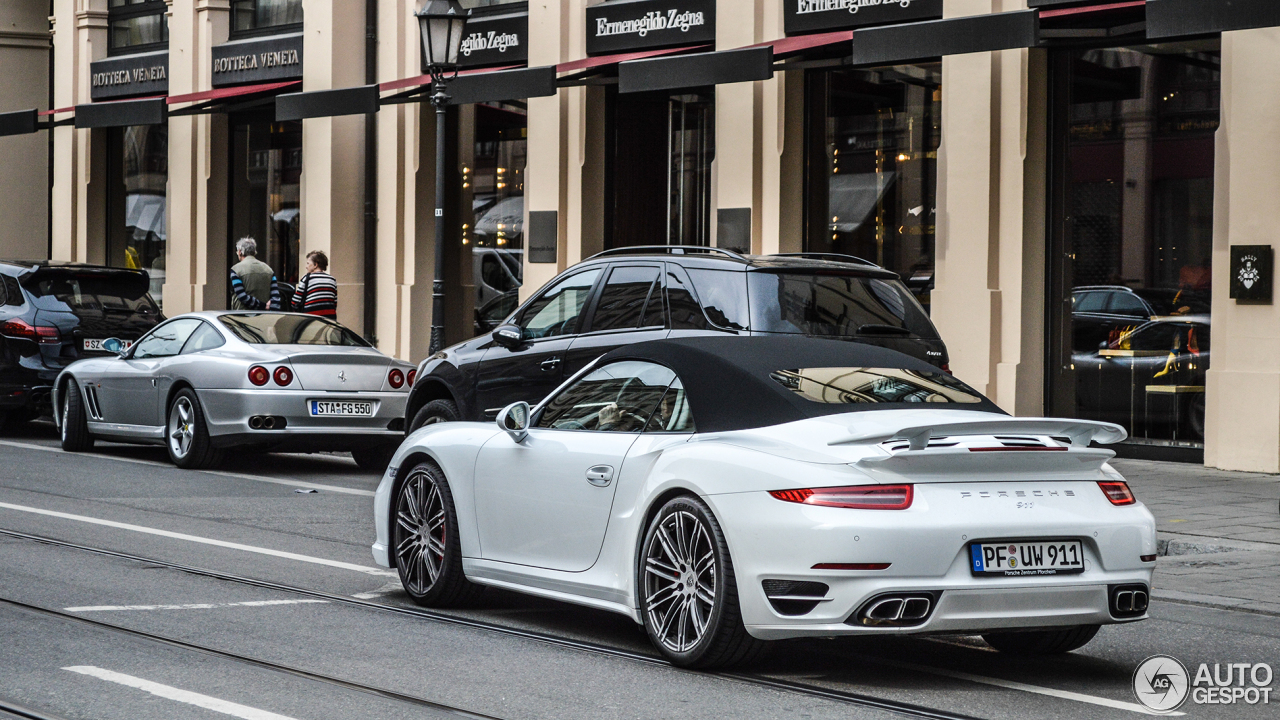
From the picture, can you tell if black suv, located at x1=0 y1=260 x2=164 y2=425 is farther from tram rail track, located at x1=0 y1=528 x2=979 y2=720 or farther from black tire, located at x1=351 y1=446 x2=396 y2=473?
tram rail track, located at x1=0 y1=528 x2=979 y2=720

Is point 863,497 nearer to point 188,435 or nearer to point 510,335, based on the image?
point 510,335

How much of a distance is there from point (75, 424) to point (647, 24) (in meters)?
7.82

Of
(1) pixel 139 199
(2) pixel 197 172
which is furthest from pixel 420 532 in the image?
(1) pixel 139 199

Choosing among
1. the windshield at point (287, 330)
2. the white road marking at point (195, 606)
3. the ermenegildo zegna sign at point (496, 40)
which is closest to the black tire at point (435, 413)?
Result: the windshield at point (287, 330)

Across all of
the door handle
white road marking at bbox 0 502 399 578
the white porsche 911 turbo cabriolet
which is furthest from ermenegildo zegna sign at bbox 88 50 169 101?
the door handle

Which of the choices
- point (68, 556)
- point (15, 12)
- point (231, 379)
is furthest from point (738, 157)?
point (15, 12)

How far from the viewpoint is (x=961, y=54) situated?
15836 millimetres

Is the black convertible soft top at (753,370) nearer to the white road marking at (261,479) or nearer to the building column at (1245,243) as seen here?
the white road marking at (261,479)

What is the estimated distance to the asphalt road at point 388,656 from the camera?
18.8 feet

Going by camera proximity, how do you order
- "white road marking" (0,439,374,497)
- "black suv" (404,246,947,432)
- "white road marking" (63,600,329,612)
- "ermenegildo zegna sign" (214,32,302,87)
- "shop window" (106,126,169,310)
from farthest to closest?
"shop window" (106,126,169,310), "ermenegildo zegna sign" (214,32,302,87), "white road marking" (0,439,374,497), "black suv" (404,246,947,432), "white road marking" (63,600,329,612)

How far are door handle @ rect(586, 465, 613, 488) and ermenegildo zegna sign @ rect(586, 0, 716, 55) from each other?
41.0 feet

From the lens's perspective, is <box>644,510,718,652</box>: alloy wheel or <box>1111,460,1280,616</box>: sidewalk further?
<box>1111,460,1280,616</box>: sidewalk

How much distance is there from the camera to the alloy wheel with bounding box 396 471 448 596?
7727 mm

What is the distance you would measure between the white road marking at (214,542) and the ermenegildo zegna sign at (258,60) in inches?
535
